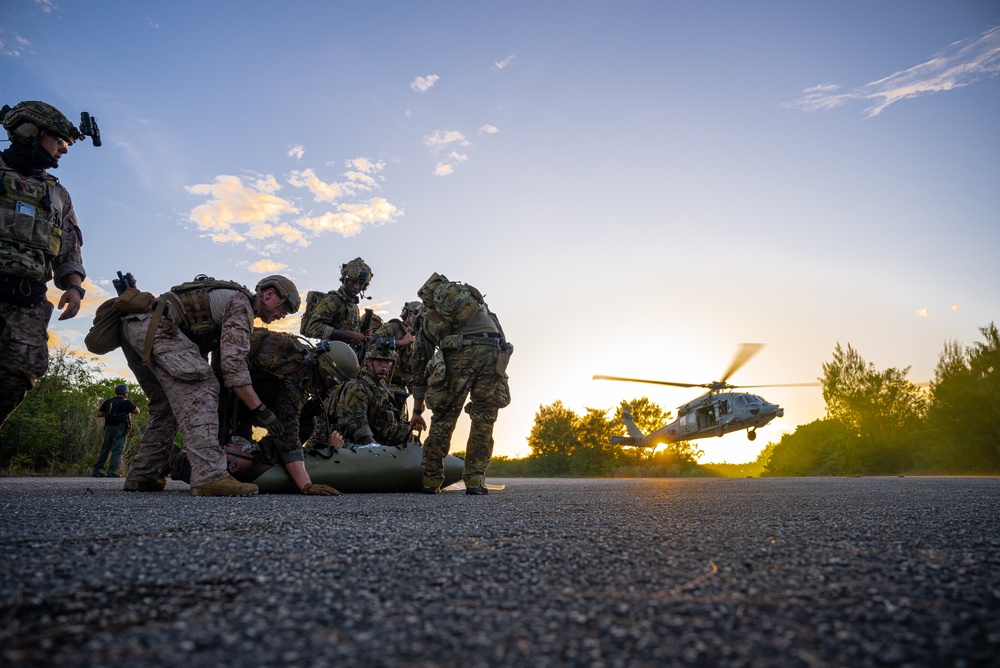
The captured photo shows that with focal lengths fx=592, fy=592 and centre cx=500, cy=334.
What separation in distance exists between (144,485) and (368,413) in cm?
254

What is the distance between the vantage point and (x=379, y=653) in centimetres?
105

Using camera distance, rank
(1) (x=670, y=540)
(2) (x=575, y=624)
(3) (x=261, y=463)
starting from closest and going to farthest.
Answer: (2) (x=575, y=624) < (1) (x=670, y=540) < (3) (x=261, y=463)

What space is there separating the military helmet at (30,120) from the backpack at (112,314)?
1214mm

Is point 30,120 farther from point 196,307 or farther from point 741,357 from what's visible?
point 741,357

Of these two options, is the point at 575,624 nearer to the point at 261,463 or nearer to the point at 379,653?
the point at 379,653

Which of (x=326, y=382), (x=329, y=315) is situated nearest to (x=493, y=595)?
(x=326, y=382)

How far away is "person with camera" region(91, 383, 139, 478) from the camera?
37.6 ft

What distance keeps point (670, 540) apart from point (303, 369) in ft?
12.6

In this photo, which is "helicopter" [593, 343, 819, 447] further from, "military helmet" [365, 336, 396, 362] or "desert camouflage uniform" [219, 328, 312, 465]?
"desert camouflage uniform" [219, 328, 312, 465]

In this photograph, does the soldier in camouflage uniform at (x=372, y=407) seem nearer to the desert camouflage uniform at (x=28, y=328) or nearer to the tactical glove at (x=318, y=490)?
the tactical glove at (x=318, y=490)

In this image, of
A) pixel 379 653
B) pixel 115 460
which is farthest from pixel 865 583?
pixel 115 460

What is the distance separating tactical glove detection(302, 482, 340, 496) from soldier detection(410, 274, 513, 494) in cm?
114

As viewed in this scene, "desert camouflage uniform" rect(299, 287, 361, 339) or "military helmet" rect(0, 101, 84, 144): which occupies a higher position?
"military helmet" rect(0, 101, 84, 144)

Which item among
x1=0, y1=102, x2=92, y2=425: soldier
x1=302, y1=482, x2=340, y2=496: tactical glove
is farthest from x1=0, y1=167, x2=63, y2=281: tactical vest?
x1=302, y1=482, x2=340, y2=496: tactical glove
